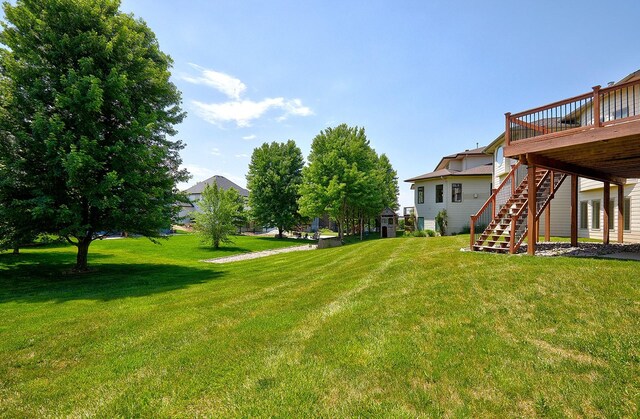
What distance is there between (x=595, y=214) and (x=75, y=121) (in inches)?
953

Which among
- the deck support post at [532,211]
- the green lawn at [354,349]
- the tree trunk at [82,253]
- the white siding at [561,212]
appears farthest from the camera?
the white siding at [561,212]

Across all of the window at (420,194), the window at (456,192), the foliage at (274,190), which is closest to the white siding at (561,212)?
the window at (456,192)

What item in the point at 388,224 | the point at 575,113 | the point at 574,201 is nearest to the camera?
the point at 575,113

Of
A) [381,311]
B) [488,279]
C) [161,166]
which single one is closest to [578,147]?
[488,279]

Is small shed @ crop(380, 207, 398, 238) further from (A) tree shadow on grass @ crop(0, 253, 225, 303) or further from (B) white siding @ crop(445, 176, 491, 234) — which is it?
(A) tree shadow on grass @ crop(0, 253, 225, 303)

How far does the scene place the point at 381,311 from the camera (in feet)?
17.7

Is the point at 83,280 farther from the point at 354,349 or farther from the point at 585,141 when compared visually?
the point at 585,141

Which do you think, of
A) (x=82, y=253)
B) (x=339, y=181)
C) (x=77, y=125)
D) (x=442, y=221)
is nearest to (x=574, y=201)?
(x=442, y=221)

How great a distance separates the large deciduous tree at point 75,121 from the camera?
10172mm

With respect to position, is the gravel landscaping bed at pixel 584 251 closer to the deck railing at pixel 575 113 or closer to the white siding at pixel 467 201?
the deck railing at pixel 575 113

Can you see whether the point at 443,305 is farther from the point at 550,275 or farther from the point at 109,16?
the point at 109,16

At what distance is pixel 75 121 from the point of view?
10773 mm

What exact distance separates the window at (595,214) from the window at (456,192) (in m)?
9.65

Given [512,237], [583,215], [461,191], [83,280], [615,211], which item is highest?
[461,191]
